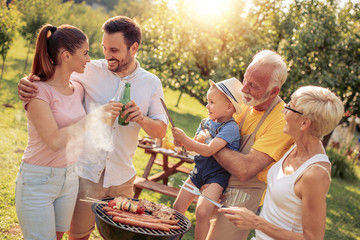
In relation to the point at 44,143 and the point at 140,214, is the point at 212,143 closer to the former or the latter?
the point at 140,214

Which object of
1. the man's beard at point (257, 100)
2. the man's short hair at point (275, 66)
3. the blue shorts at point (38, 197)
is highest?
the man's short hair at point (275, 66)

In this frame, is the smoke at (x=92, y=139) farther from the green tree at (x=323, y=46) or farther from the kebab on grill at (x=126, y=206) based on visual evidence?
the green tree at (x=323, y=46)

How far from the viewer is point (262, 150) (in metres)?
2.84

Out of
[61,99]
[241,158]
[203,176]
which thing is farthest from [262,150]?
[61,99]

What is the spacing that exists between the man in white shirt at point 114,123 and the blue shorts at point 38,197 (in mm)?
448

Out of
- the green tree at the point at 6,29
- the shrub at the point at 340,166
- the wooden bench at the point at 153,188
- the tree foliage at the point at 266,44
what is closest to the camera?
the wooden bench at the point at 153,188

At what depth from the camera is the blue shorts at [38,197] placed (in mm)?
2645

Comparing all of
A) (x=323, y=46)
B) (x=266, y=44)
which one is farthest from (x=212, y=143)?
(x=323, y=46)

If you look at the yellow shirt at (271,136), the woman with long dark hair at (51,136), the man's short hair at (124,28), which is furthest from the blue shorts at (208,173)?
the man's short hair at (124,28)

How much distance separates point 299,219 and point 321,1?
817cm

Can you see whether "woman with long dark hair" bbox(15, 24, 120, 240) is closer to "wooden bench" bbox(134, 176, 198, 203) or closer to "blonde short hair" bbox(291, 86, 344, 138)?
"blonde short hair" bbox(291, 86, 344, 138)

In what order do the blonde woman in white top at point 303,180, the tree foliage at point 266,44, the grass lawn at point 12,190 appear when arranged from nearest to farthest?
the blonde woman in white top at point 303,180 → the grass lawn at point 12,190 → the tree foliage at point 266,44

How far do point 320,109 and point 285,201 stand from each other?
645mm

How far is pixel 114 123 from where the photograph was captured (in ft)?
10.6
